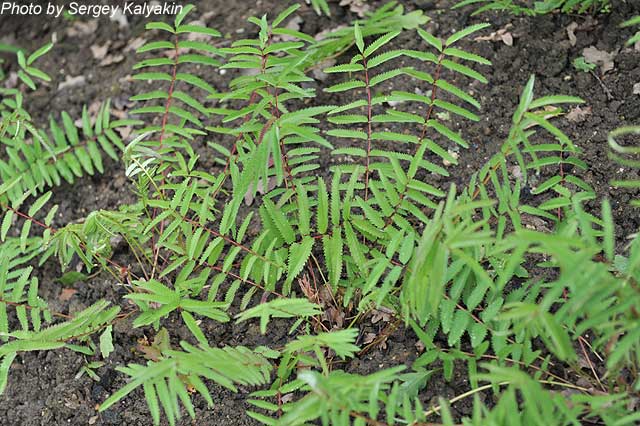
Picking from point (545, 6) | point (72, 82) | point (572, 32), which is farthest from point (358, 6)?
point (72, 82)

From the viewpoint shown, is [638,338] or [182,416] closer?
[638,338]

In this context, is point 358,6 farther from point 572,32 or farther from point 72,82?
point 72,82

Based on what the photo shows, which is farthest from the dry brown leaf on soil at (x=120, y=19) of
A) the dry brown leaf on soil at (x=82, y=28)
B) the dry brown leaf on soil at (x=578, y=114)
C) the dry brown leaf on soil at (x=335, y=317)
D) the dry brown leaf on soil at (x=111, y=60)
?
the dry brown leaf on soil at (x=578, y=114)

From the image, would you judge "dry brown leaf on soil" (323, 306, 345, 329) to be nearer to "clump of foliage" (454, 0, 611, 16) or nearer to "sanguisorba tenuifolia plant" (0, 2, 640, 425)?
"sanguisorba tenuifolia plant" (0, 2, 640, 425)

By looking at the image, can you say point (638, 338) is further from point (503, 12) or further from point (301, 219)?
point (503, 12)

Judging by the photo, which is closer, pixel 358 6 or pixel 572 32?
pixel 572 32

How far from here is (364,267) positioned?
2344 millimetres

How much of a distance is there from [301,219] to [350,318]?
39cm

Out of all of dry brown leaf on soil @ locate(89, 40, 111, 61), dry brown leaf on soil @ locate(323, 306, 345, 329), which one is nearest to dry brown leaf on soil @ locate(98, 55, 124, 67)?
dry brown leaf on soil @ locate(89, 40, 111, 61)

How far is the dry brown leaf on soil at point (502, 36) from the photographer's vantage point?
130 inches

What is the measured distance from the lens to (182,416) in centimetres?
254

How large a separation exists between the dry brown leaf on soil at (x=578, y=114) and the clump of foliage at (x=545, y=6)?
46 centimetres

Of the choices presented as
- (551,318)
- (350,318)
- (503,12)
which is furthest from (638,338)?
(503,12)

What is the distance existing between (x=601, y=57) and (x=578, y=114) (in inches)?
12.9
